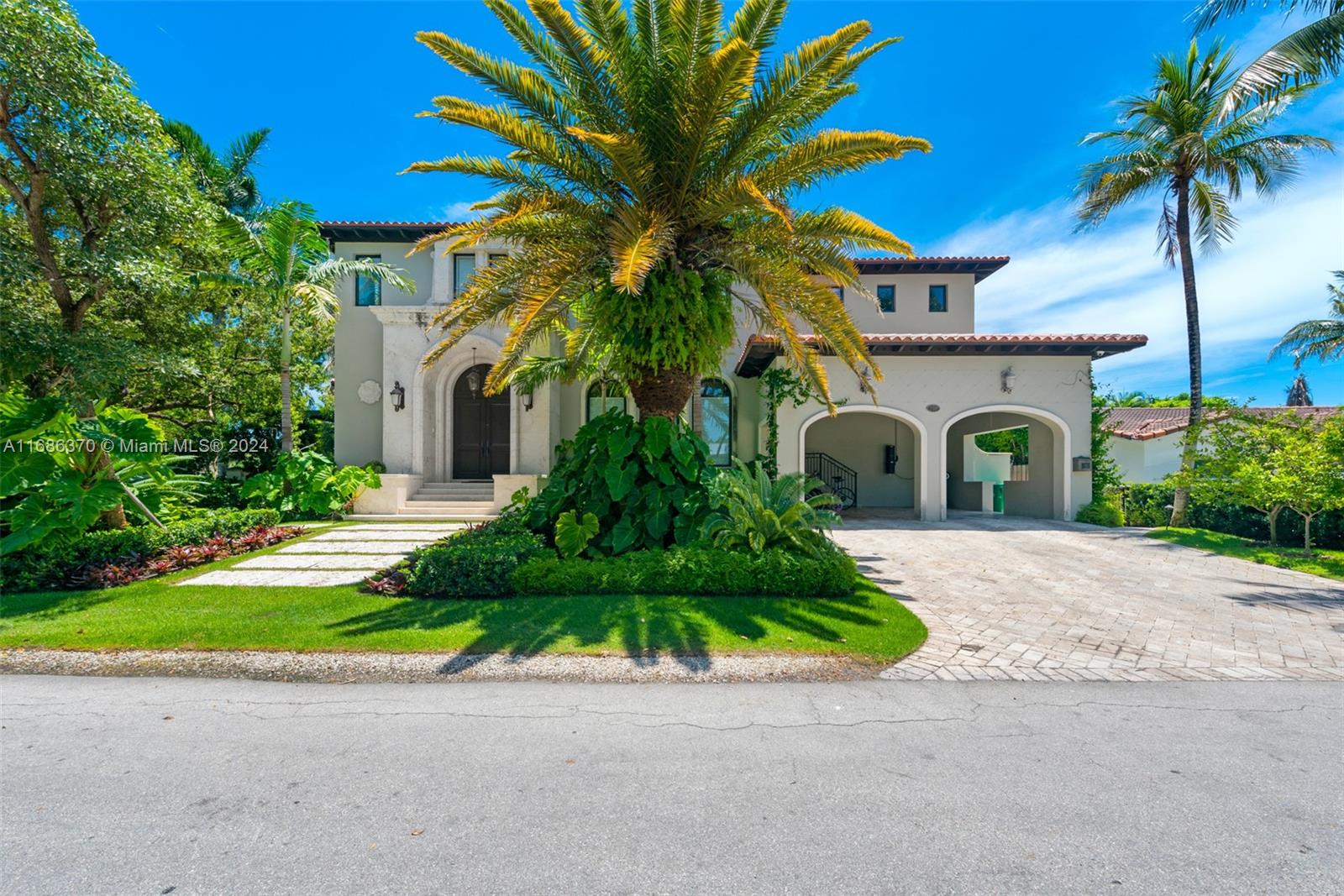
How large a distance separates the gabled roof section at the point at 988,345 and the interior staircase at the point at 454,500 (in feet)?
25.8

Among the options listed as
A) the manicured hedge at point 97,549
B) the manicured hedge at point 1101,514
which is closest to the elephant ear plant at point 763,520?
the manicured hedge at point 97,549

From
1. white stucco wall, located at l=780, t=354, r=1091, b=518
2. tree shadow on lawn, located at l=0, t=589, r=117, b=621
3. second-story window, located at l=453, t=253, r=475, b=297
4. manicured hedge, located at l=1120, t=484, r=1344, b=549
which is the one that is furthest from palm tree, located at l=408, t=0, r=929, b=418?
manicured hedge, located at l=1120, t=484, r=1344, b=549

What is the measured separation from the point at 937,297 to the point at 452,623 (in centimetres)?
1888

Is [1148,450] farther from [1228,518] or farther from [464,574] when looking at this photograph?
[464,574]

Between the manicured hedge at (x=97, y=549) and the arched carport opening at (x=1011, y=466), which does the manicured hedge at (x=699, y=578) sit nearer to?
the manicured hedge at (x=97, y=549)

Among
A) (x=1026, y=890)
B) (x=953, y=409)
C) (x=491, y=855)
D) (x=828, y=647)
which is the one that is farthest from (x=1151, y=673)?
(x=953, y=409)

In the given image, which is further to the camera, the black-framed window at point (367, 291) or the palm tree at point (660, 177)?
the black-framed window at point (367, 291)

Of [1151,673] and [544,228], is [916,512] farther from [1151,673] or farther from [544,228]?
[544,228]

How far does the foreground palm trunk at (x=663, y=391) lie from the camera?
797 cm

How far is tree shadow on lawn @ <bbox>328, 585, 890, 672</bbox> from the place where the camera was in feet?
16.2

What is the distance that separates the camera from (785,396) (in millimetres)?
13719

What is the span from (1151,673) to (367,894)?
5960 mm

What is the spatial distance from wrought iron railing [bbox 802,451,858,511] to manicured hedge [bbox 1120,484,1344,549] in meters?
7.38

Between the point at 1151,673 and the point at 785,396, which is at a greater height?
the point at 785,396
